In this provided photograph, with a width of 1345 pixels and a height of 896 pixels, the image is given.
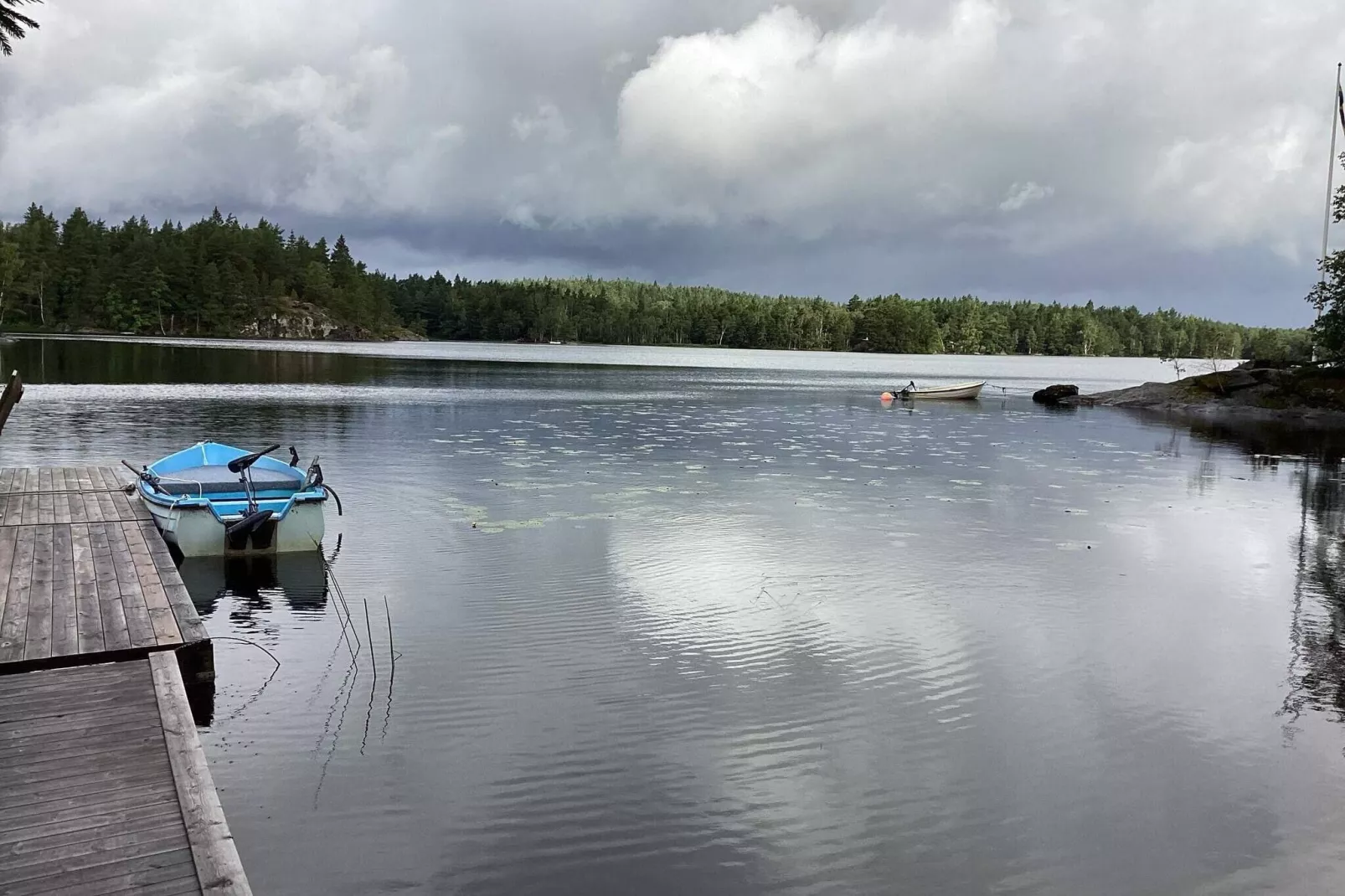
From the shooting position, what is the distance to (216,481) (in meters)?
18.4

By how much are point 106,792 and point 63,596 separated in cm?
561

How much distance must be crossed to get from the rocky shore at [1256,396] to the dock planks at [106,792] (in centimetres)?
5585

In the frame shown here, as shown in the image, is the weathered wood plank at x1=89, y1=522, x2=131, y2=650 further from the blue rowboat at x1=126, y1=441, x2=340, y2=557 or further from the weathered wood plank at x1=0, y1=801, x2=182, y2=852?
the weathered wood plank at x1=0, y1=801, x2=182, y2=852

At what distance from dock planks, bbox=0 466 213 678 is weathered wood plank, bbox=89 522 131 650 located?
10 mm

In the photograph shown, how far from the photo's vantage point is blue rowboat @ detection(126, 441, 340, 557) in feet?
52.4

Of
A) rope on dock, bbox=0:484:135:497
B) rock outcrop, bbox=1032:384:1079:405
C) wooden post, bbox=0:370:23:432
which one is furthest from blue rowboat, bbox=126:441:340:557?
rock outcrop, bbox=1032:384:1079:405

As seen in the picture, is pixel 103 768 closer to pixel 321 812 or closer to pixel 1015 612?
pixel 321 812

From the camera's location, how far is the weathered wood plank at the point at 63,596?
9.51 metres

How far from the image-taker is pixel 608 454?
31.5m

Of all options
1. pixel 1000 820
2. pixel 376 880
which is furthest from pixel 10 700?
pixel 1000 820

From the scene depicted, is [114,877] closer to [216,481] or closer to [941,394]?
[216,481]

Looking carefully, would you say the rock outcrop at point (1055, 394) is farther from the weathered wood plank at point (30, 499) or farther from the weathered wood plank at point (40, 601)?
the weathered wood plank at point (40, 601)

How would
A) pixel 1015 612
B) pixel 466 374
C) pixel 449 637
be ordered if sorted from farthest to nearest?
pixel 466 374
pixel 1015 612
pixel 449 637

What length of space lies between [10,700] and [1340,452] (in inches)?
1685
